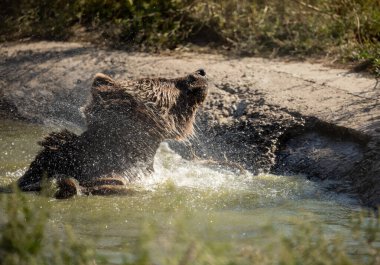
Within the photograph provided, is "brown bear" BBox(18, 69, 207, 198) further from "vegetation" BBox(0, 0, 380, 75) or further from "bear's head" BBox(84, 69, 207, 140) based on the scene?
"vegetation" BBox(0, 0, 380, 75)

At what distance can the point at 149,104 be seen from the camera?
6.77 metres

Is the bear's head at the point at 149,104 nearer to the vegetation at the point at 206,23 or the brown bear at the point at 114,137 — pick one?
the brown bear at the point at 114,137

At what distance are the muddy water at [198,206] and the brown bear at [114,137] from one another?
164mm

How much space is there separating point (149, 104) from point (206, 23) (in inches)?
183

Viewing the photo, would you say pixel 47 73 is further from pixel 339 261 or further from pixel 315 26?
pixel 339 261

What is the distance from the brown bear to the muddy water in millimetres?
164

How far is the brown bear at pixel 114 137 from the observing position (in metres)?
6.34

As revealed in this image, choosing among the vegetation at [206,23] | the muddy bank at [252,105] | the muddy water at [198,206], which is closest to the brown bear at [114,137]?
the muddy water at [198,206]

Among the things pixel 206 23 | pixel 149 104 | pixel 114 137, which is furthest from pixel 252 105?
pixel 206 23

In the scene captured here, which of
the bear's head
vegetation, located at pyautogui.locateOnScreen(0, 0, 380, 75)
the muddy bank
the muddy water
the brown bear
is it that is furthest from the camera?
vegetation, located at pyautogui.locateOnScreen(0, 0, 380, 75)

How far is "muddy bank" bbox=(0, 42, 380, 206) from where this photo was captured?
295 inches

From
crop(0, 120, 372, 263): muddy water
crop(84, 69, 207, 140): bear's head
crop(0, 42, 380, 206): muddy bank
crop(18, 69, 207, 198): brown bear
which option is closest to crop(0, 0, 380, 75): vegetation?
crop(0, 42, 380, 206): muddy bank

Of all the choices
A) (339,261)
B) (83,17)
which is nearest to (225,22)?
(83,17)

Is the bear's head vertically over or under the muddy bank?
over
